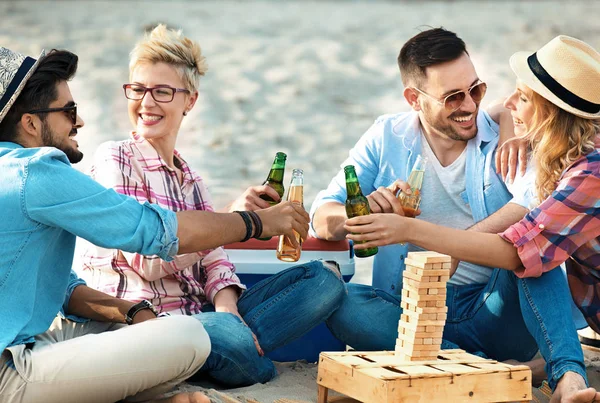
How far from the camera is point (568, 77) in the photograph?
3357 millimetres

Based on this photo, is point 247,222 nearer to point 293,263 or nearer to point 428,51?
point 293,263

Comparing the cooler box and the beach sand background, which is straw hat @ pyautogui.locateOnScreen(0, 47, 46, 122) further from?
the beach sand background

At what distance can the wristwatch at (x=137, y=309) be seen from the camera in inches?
123

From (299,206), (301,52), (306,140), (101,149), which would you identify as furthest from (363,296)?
(301,52)

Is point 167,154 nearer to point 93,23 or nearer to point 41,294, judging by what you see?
point 41,294

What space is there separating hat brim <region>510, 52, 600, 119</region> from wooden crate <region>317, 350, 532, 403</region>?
95 centimetres

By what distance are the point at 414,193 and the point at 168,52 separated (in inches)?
43.6

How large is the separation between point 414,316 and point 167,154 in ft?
3.99

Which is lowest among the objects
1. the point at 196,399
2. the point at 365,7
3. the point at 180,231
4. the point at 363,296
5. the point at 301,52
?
the point at 196,399

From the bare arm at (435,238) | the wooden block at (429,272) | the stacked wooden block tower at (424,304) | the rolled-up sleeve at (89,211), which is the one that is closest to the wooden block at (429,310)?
the stacked wooden block tower at (424,304)

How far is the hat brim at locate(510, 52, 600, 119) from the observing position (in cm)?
333

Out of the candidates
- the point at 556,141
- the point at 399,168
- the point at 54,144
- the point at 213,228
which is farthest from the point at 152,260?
the point at 556,141

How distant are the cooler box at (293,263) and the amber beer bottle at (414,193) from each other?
18.7 inches

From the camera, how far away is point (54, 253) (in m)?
2.87
